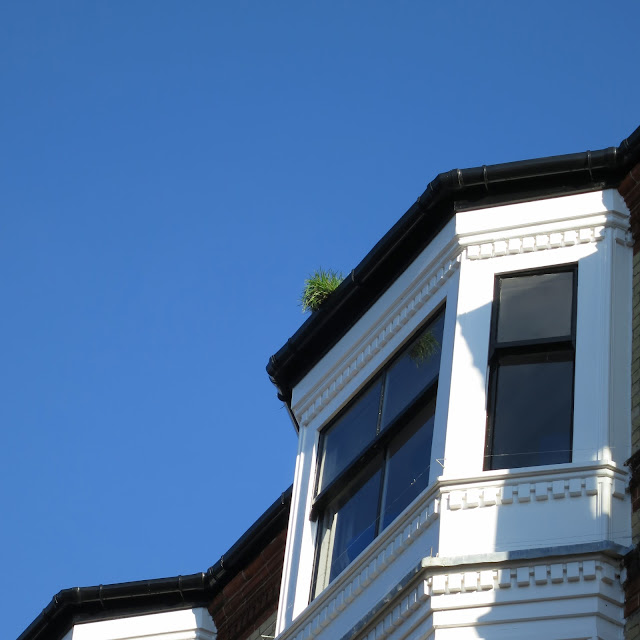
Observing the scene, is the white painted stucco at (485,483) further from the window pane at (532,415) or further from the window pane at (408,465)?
the window pane at (408,465)

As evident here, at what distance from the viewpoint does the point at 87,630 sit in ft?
49.0

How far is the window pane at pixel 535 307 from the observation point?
11.2 meters

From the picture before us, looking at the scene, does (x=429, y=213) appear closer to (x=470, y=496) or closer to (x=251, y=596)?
(x=470, y=496)

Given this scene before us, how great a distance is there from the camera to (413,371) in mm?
12078

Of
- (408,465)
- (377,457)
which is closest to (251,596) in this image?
(377,457)

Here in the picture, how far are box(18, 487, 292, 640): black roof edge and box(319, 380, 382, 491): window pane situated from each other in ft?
3.98

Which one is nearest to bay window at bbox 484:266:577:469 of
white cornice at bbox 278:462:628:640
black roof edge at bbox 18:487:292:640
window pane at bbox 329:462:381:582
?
white cornice at bbox 278:462:628:640

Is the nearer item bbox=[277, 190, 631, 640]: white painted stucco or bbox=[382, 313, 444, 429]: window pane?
bbox=[277, 190, 631, 640]: white painted stucco

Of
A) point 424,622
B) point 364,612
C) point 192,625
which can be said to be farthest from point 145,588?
point 424,622

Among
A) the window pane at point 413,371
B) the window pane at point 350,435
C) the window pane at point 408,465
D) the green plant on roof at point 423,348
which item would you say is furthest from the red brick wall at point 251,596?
the green plant on roof at point 423,348

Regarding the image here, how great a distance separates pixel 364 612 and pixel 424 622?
36.2 inches

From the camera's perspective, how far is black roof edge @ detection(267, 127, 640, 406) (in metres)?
11.9

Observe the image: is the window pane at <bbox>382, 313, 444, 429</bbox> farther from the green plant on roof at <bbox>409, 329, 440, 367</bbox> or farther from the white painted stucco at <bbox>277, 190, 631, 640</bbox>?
the white painted stucco at <bbox>277, 190, 631, 640</bbox>

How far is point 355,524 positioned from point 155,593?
363 cm
